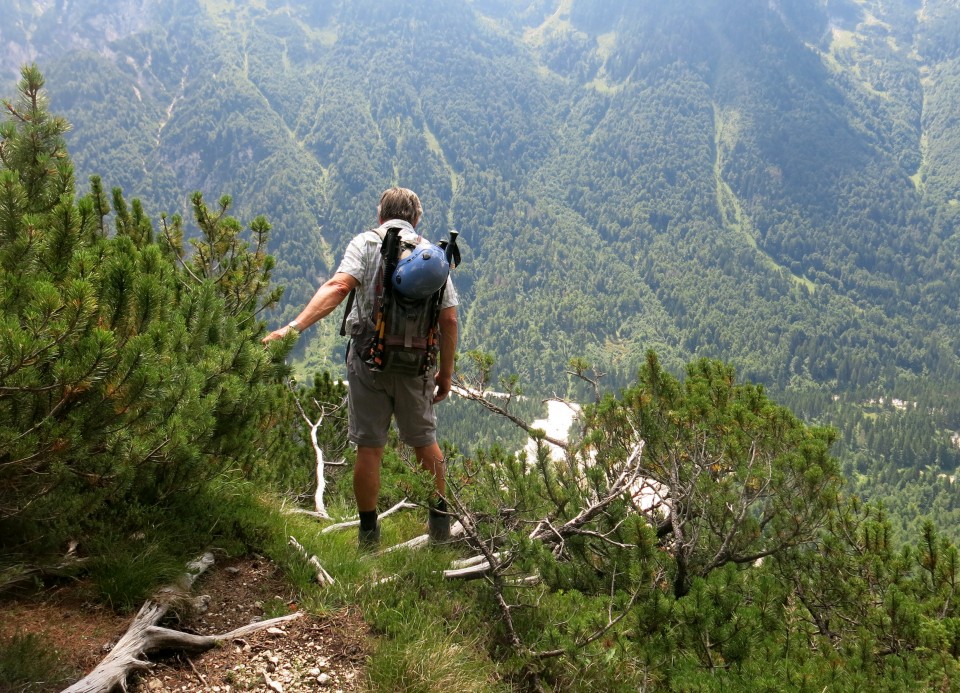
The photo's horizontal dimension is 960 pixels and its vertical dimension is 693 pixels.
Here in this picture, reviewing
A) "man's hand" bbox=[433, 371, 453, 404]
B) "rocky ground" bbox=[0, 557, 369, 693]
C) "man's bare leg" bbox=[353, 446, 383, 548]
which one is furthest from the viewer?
"man's hand" bbox=[433, 371, 453, 404]

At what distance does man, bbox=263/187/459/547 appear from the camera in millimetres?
4008

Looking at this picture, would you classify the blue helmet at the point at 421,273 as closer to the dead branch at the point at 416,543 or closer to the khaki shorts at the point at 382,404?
the khaki shorts at the point at 382,404

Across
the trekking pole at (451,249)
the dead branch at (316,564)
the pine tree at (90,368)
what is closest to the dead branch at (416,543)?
the dead branch at (316,564)

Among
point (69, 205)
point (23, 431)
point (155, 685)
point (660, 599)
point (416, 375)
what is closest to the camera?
point (23, 431)

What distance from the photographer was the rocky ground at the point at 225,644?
9.75ft

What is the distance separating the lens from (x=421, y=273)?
12.2ft

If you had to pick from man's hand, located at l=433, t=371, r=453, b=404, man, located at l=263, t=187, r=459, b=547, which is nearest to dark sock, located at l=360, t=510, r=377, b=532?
man, located at l=263, t=187, r=459, b=547

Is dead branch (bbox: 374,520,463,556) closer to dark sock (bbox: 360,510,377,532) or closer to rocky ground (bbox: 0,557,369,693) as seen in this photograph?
dark sock (bbox: 360,510,377,532)

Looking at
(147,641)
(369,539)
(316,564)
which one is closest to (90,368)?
(147,641)

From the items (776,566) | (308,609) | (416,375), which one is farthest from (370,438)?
(776,566)

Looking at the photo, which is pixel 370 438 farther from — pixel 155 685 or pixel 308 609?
pixel 155 685

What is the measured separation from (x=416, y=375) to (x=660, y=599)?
6.79ft

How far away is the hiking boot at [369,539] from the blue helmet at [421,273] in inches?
75.3

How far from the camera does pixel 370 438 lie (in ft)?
14.2
